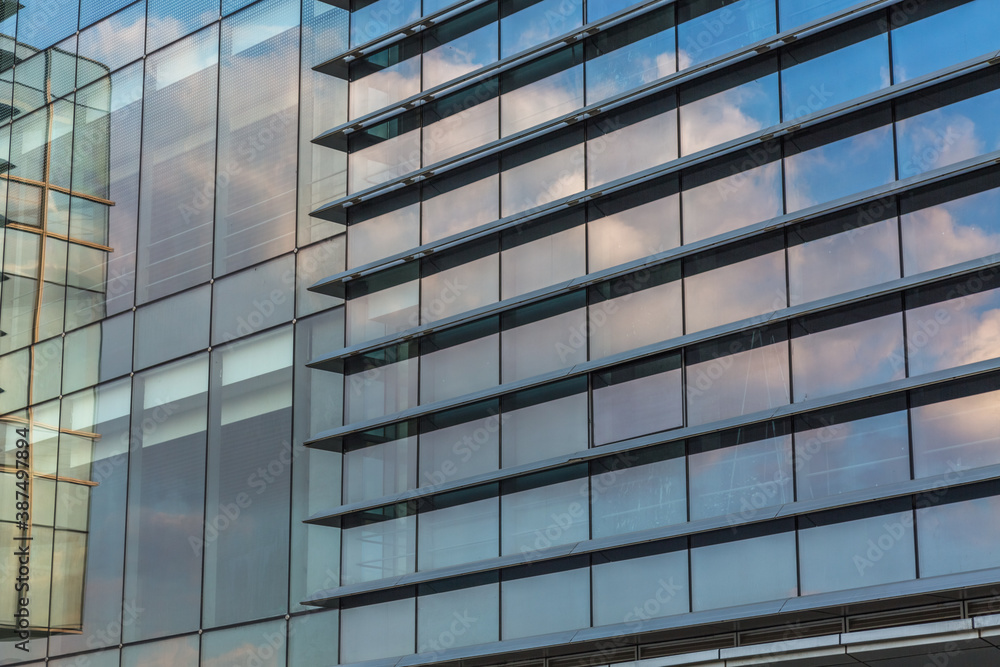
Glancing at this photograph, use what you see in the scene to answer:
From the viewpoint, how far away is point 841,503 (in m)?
19.0

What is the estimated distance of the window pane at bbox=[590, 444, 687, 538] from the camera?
829 inches

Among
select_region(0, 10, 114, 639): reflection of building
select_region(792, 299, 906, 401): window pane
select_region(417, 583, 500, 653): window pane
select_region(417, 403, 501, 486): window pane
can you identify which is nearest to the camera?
select_region(792, 299, 906, 401): window pane

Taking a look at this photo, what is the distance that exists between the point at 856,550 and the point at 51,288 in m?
19.5

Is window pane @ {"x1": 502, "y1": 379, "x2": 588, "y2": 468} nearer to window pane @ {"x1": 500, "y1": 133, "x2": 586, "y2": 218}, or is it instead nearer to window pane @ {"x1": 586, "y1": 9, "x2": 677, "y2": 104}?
window pane @ {"x1": 500, "y1": 133, "x2": 586, "y2": 218}

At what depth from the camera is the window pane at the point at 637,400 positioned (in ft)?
70.4

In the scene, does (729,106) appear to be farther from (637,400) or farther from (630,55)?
(637,400)

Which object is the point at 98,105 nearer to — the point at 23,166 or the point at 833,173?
the point at 23,166

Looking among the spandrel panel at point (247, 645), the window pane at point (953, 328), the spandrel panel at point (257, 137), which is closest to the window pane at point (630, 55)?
the window pane at point (953, 328)

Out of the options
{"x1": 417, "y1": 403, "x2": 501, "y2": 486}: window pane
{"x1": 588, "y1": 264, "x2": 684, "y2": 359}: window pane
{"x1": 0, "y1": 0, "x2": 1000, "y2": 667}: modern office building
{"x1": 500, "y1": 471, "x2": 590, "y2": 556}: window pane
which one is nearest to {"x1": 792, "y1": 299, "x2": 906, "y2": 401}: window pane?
{"x1": 0, "y1": 0, "x2": 1000, "y2": 667}: modern office building

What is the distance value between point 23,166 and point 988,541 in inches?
919

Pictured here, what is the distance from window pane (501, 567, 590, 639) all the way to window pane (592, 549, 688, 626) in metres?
0.28

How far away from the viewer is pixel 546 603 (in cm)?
2211

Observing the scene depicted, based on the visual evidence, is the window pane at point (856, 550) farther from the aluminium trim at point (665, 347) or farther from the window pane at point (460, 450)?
the window pane at point (460, 450)

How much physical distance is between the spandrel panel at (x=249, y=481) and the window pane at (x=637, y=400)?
6785 mm
